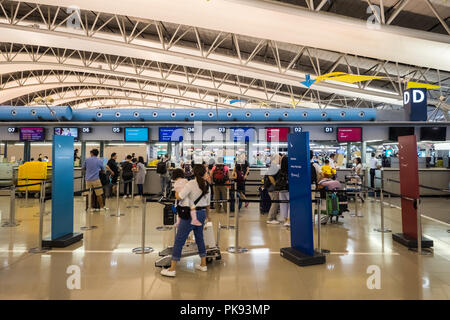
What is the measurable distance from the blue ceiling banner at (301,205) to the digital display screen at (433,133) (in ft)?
31.6

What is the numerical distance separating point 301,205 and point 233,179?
4.25 m

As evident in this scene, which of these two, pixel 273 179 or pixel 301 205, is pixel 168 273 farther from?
pixel 273 179

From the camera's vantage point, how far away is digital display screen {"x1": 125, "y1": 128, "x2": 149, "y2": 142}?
467 inches

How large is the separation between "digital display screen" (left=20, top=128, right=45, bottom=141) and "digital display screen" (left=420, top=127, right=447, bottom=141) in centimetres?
1496

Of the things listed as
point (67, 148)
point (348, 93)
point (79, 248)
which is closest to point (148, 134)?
point (67, 148)

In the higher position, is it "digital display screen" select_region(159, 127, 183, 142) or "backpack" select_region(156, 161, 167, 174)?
"digital display screen" select_region(159, 127, 183, 142)

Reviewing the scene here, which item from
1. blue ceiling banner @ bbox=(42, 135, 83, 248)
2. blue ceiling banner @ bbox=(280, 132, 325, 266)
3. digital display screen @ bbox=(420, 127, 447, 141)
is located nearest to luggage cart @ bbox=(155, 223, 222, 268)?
blue ceiling banner @ bbox=(280, 132, 325, 266)

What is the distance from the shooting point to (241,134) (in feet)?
38.4

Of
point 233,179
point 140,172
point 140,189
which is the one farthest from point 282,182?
point 140,189

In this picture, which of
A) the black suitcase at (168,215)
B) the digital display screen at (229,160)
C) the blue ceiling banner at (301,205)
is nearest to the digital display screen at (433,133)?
the digital display screen at (229,160)

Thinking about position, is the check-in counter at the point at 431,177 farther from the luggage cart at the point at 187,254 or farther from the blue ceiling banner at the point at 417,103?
the luggage cart at the point at 187,254

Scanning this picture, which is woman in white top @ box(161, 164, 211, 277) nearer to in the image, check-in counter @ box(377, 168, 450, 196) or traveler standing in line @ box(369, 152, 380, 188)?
traveler standing in line @ box(369, 152, 380, 188)

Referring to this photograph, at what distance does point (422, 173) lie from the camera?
1180 cm
